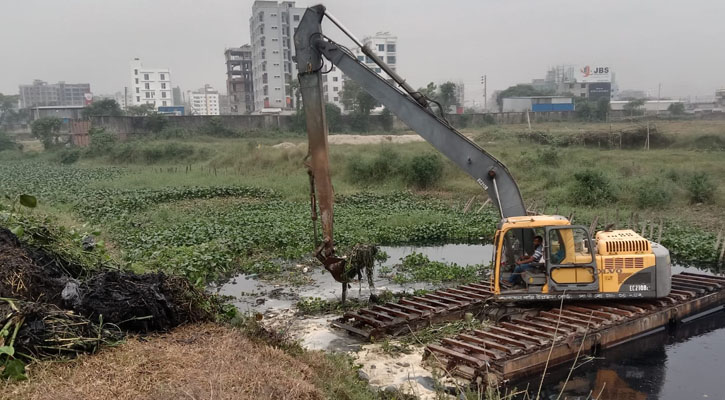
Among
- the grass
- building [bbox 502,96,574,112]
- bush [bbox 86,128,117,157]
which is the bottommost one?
→ the grass

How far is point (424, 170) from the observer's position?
27.2 m

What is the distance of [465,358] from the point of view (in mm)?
8289

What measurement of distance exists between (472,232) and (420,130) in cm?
792

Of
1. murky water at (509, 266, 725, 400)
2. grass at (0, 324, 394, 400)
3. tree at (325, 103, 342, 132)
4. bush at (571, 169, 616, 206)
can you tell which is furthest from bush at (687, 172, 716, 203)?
tree at (325, 103, 342, 132)

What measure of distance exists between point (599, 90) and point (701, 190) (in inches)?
2994

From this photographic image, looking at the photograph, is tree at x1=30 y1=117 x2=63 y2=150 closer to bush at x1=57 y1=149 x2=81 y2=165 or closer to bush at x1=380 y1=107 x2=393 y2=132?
bush at x1=57 y1=149 x2=81 y2=165

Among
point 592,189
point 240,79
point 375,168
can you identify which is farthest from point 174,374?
point 240,79

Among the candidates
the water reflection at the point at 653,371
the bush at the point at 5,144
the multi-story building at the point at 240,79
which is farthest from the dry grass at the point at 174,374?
the multi-story building at the point at 240,79

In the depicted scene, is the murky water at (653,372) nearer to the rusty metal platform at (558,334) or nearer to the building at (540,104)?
the rusty metal platform at (558,334)

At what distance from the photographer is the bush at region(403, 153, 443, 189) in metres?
27.1

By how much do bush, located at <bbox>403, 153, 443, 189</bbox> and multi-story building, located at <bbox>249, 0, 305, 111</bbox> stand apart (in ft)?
161

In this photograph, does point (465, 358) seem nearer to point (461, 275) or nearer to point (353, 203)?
point (461, 275)

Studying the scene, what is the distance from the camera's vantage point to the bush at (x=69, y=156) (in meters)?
48.8

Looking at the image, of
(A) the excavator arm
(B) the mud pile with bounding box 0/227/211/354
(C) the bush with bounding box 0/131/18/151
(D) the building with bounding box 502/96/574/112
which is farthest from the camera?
(D) the building with bounding box 502/96/574/112
